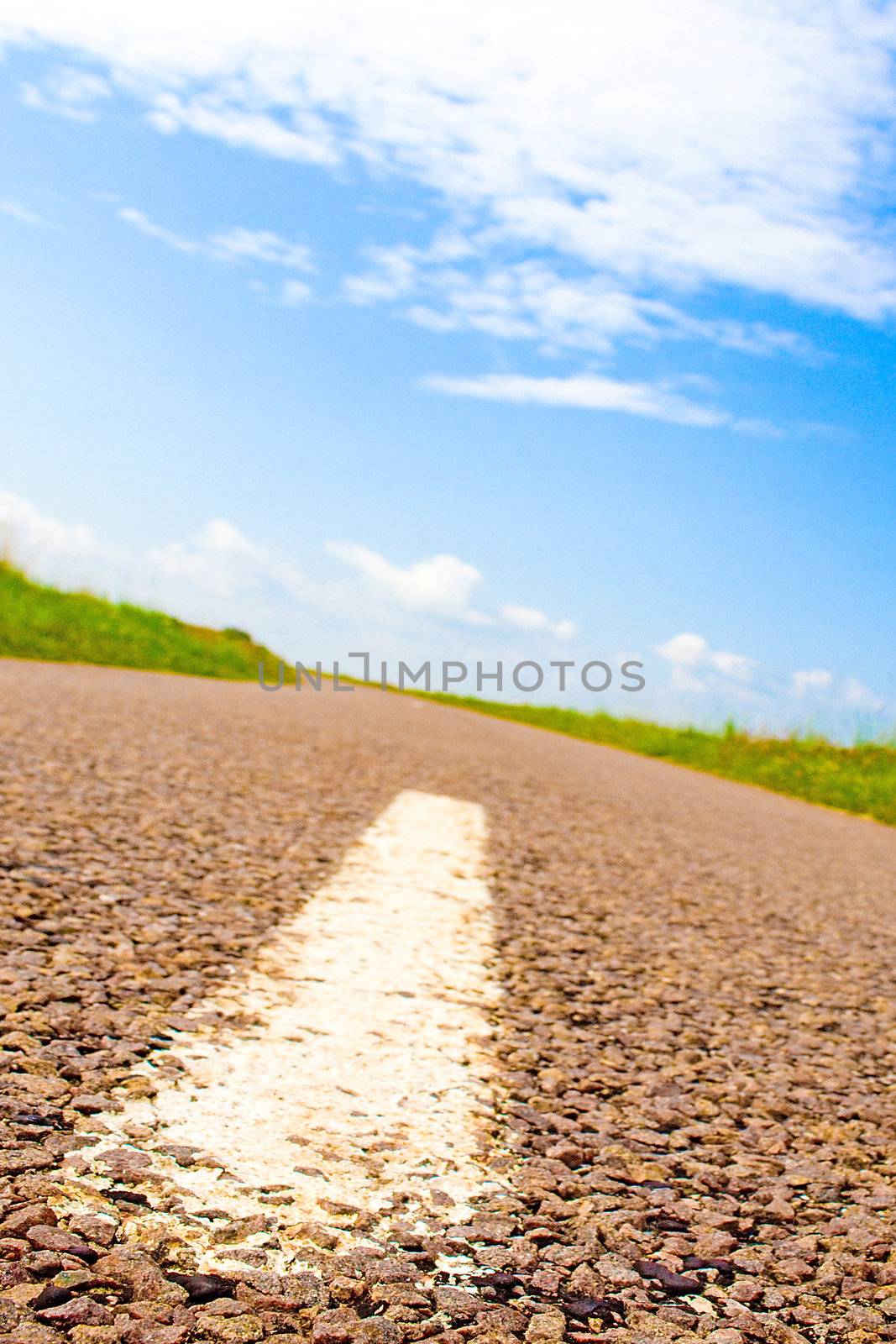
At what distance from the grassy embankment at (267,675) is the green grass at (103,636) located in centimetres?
3

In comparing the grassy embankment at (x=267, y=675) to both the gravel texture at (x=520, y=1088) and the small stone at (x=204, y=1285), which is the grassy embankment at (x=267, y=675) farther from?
the small stone at (x=204, y=1285)

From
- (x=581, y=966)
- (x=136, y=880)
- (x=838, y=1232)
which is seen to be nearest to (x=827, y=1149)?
(x=838, y=1232)

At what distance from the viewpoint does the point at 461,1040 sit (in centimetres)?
229

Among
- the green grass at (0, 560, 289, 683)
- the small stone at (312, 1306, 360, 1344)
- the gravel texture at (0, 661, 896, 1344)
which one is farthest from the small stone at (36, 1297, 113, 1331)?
the green grass at (0, 560, 289, 683)

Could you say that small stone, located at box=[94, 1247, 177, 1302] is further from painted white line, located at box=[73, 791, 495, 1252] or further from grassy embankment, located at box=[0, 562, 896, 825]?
grassy embankment, located at box=[0, 562, 896, 825]

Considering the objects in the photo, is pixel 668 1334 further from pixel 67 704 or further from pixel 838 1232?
pixel 67 704

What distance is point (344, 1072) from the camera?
2.04 meters

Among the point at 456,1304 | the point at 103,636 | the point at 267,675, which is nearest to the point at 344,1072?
the point at 456,1304

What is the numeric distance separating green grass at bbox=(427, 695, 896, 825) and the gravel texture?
7.14 metres

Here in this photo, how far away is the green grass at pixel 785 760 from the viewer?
467 inches

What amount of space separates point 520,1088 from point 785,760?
41.7 ft

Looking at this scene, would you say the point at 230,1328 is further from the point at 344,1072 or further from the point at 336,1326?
the point at 344,1072

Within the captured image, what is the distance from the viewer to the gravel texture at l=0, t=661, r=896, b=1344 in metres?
1.39

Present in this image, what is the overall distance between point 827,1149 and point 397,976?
1.04m
